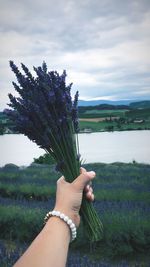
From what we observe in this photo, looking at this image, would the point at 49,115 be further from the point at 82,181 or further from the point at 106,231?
the point at 106,231

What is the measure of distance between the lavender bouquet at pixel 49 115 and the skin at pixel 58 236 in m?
0.22

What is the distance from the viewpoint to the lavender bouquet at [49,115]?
1.68 metres

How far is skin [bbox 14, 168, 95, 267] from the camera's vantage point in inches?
46.9

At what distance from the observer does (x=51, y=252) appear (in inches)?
47.6

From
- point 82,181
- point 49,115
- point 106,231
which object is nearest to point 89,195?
point 82,181

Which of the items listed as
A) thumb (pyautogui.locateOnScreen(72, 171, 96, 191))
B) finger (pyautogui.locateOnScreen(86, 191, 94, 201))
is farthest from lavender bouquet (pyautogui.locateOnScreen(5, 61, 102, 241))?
thumb (pyautogui.locateOnScreen(72, 171, 96, 191))

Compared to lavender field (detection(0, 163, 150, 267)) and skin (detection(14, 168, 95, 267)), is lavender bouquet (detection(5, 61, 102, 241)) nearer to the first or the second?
skin (detection(14, 168, 95, 267))

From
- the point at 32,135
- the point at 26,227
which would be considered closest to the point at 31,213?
the point at 26,227

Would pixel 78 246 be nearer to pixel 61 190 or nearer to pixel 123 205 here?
pixel 123 205

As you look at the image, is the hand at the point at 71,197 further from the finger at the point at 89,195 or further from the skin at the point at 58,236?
the finger at the point at 89,195

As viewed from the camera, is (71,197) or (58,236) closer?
(58,236)

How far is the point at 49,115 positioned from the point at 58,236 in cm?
56

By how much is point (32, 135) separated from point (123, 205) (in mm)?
5447

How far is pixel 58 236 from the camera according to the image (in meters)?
1.26
